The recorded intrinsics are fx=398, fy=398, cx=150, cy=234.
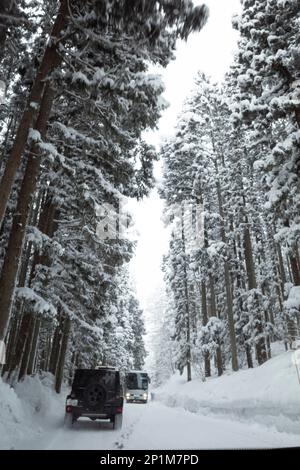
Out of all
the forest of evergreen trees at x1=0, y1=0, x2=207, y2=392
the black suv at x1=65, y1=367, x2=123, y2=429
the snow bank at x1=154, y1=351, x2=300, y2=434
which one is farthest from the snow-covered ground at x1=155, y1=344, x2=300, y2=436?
the forest of evergreen trees at x1=0, y1=0, x2=207, y2=392

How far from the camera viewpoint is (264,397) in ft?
45.9

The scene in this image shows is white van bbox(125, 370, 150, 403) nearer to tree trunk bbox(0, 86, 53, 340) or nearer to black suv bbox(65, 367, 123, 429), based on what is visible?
black suv bbox(65, 367, 123, 429)

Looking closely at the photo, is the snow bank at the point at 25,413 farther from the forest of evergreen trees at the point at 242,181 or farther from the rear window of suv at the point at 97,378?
the forest of evergreen trees at the point at 242,181

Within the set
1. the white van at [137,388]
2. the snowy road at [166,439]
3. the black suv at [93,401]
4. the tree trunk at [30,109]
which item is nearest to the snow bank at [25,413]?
the snowy road at [166,439]

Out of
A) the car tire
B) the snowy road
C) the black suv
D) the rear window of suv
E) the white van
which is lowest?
the snowy road

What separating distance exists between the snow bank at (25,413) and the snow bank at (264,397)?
264 inches

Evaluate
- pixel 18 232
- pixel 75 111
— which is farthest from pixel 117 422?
pixel 75 111

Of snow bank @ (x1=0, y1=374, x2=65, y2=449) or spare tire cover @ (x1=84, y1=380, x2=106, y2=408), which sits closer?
snow bank @ (x1=0, y1=374, x2=65, y2=449)

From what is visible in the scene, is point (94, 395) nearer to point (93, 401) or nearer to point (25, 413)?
point (93, 401)

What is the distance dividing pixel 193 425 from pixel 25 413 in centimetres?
538

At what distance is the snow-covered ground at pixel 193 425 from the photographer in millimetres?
8672

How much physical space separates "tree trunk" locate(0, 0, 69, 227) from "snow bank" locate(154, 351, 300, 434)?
9.50 meters

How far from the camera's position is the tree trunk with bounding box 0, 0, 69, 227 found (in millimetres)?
9203
